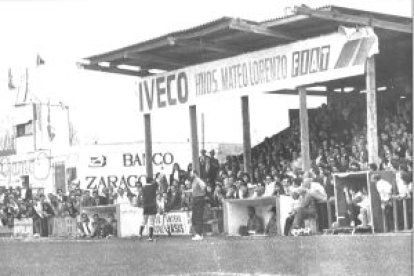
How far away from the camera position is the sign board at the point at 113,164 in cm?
3947

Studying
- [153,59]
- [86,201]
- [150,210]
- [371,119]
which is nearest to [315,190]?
[371,119]

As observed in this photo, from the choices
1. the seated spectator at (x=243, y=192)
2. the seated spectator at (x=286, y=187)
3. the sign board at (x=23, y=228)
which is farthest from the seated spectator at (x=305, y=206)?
the sign board at (x=23, y=228)

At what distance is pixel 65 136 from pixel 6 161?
11.9 ft

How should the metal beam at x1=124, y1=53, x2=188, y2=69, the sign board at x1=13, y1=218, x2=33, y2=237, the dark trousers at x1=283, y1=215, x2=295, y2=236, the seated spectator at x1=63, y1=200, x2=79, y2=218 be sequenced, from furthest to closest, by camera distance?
the sign board at x1=13, y1=218, x2=33, y2=237 → the seated spectator at x1=63, y1=200, x2=79, y2=218 → the metal beam at x1=124, y1=53, x2=188, y2=69 → the dark trousers at x1=283, y1=215, x2=295, y2=236

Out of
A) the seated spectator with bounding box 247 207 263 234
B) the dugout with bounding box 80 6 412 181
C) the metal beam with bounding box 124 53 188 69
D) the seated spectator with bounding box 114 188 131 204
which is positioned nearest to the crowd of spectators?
the seated spectator with bounding box 114 188 131 204

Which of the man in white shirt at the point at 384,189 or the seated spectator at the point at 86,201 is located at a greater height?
the man in white shirt at the point at 384,189

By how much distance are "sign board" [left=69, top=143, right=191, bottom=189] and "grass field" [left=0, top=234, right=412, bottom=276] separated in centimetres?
2345

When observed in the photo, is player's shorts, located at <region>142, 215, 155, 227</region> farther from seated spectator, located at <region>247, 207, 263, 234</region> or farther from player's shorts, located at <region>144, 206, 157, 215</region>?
seated spectator, located at <region>247, 207, 263, 234</region>

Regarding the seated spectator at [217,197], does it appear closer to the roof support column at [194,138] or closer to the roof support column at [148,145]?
the roof support column at [194,138]

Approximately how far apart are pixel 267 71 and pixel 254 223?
407 centimetres

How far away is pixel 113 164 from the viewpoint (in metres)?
40.1

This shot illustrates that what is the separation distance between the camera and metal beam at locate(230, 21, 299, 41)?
2085 cm

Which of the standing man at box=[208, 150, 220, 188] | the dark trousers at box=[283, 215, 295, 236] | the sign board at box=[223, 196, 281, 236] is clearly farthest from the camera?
the standing man at box=[208, 150, 220, 188]

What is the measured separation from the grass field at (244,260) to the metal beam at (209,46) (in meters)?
8.32
